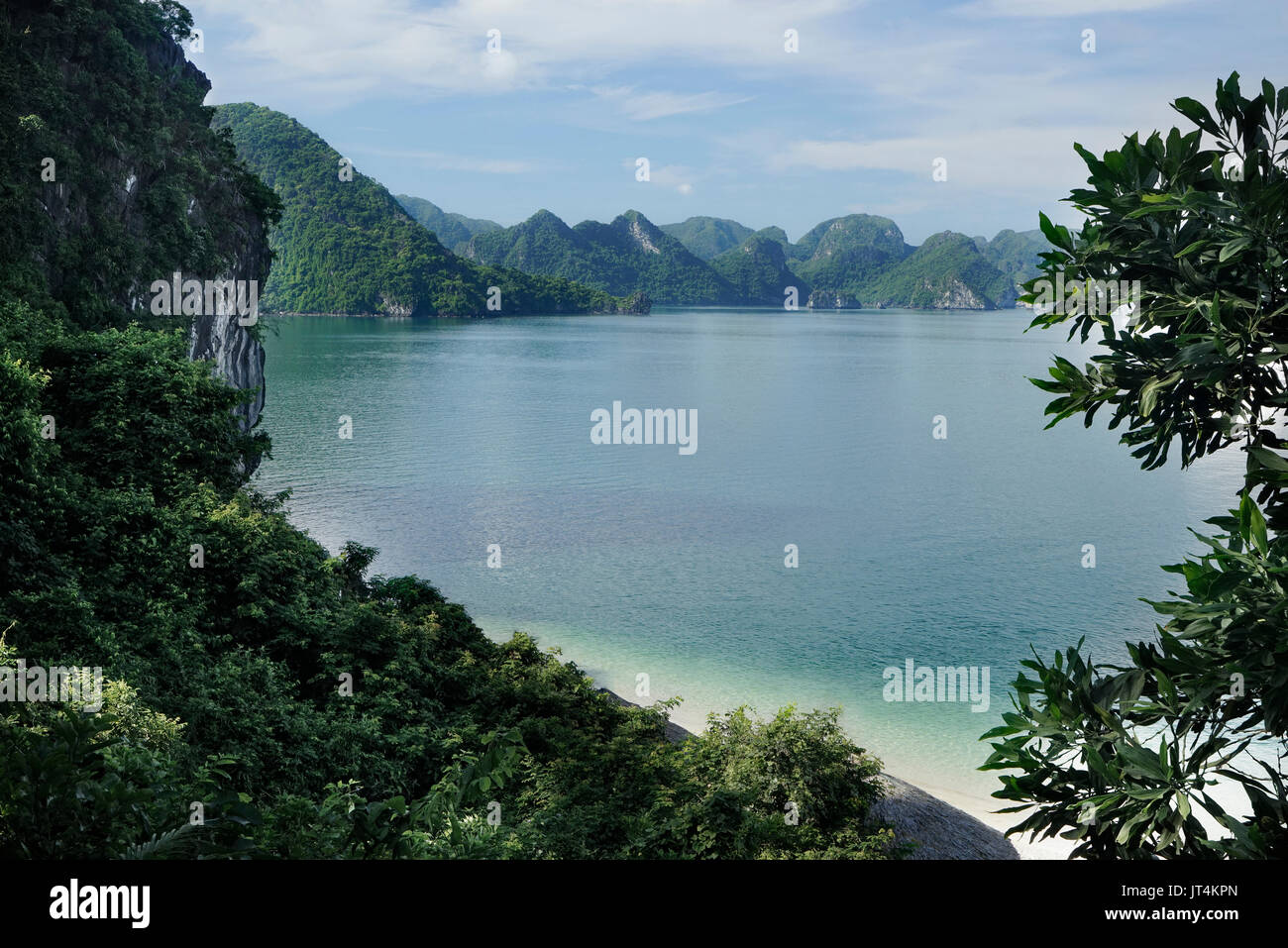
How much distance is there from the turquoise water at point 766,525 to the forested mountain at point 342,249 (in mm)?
55480

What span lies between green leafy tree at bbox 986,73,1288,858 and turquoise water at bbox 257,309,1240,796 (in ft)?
35.2

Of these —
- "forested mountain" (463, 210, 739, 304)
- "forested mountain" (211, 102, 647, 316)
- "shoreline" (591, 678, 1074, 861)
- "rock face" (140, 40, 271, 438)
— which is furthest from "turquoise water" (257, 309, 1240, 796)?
"forested mountain" (463, 210, 739, 304)

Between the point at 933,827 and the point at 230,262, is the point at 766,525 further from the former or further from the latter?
the point at 933,827

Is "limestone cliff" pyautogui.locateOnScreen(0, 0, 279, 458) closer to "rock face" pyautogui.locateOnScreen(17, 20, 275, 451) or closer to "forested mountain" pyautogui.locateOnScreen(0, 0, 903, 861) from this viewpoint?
"rock face" pyautogui.locateOnScreen(17, 20, 275, 451)

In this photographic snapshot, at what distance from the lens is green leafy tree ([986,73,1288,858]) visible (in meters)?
3.07

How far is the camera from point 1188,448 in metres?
3.79

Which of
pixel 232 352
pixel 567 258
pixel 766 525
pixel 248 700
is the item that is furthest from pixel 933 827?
pixel 567 258

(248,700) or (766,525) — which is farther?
(766,525)

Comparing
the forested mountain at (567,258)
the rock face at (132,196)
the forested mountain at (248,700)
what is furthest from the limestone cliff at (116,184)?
the forested mountain at (567,258)

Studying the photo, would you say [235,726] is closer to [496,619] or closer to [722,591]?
[496,619]

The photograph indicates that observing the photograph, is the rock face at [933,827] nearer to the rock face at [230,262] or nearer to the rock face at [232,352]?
the rock face at [232,352]

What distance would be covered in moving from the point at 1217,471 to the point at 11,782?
3892cm

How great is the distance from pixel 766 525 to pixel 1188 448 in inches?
915
